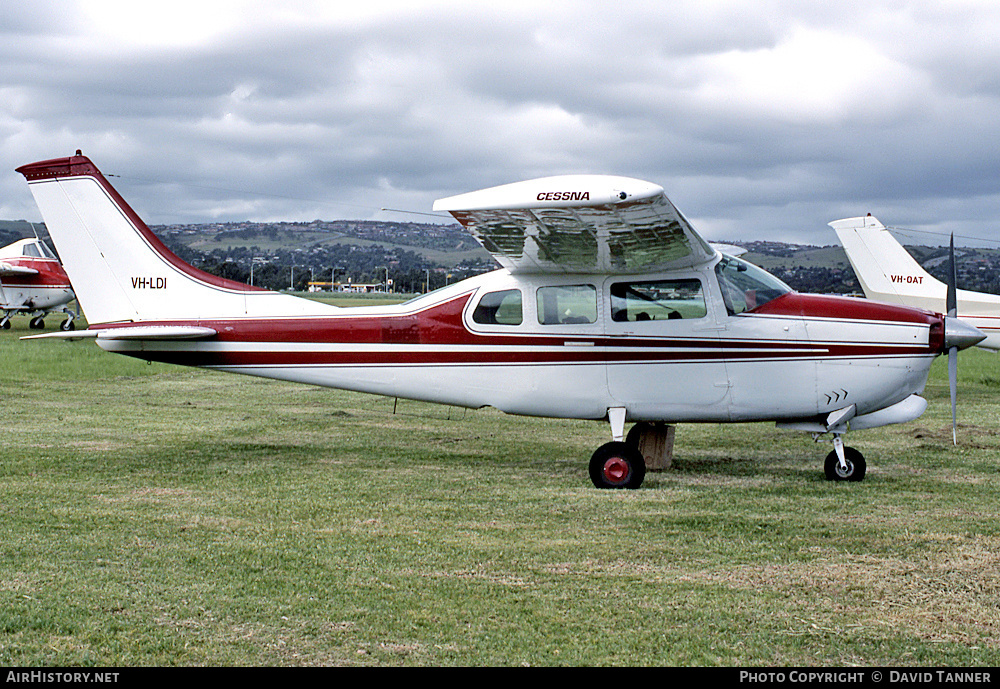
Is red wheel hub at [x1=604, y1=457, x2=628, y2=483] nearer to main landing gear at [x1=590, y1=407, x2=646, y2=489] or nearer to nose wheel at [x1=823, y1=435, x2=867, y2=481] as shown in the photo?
main landing gear at [x1=590, y1=407, x2=646, y2=489]

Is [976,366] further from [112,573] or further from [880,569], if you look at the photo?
[112,573]

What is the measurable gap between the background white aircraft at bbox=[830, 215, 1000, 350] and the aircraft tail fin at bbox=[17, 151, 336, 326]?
41.2ft

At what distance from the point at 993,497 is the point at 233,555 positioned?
6157 millimetres

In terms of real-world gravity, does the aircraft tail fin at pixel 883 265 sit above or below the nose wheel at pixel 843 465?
above

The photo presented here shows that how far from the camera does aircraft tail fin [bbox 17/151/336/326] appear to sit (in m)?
9.87

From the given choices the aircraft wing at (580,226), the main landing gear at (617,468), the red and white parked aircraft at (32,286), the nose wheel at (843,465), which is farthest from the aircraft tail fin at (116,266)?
the red and white parked aircraft at (32,286)

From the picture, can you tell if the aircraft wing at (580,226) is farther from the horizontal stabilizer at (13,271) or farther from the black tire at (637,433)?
the horizontal stabilizer at (13,271)

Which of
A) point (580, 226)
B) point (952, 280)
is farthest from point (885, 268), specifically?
point (580, 226)

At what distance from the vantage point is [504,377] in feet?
30.6

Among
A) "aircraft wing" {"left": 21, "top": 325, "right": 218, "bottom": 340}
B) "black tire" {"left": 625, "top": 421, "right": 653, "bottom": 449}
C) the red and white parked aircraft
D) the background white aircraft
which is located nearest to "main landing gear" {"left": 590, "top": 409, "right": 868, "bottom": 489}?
"black tire" {"left": 625, "top": 421, "right": 653, "bottom": 449}

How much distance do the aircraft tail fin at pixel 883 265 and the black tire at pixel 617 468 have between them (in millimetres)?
11779

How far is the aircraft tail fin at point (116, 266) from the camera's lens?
388 inches

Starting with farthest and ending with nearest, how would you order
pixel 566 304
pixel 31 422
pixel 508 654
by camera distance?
pixel 31 422 → pixel 566 304 → pixel 508 654
